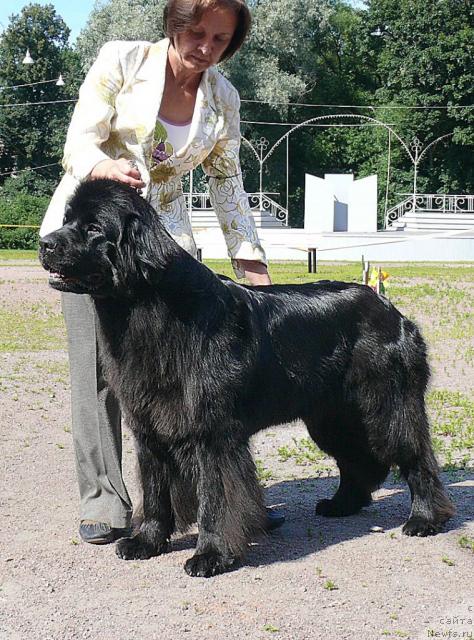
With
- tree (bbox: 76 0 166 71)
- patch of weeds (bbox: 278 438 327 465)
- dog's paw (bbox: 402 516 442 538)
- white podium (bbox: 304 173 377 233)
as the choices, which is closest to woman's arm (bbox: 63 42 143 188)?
dog's paw (bbox: 402 516 442 538)

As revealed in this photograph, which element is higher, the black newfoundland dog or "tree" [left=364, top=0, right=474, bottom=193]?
"tree" [left=364, top=0, right=474, bottom=193]

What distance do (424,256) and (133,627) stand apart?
34105mm

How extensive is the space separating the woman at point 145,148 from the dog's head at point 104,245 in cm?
19

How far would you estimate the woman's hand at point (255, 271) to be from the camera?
16.8 ft

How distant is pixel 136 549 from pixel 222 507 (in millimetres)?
524

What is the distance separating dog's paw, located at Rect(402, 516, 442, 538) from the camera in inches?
190

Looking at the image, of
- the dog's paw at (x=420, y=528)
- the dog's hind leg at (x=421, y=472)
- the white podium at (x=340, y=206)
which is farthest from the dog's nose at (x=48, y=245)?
the white podium at (x=340, y=206)

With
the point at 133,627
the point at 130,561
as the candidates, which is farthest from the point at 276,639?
the point at 130,561

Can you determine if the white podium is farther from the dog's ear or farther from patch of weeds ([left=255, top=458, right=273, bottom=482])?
the dog's ear

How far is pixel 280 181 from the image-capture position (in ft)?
A: 195

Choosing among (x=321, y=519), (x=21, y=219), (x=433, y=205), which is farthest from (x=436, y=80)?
(x=321, y=519)

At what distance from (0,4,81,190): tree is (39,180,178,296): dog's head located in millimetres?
56436

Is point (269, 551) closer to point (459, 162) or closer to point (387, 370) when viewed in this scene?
point (387, 370)

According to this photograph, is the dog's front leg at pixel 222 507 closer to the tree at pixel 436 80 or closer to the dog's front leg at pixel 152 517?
the dog's front leg at pixel 152 517
